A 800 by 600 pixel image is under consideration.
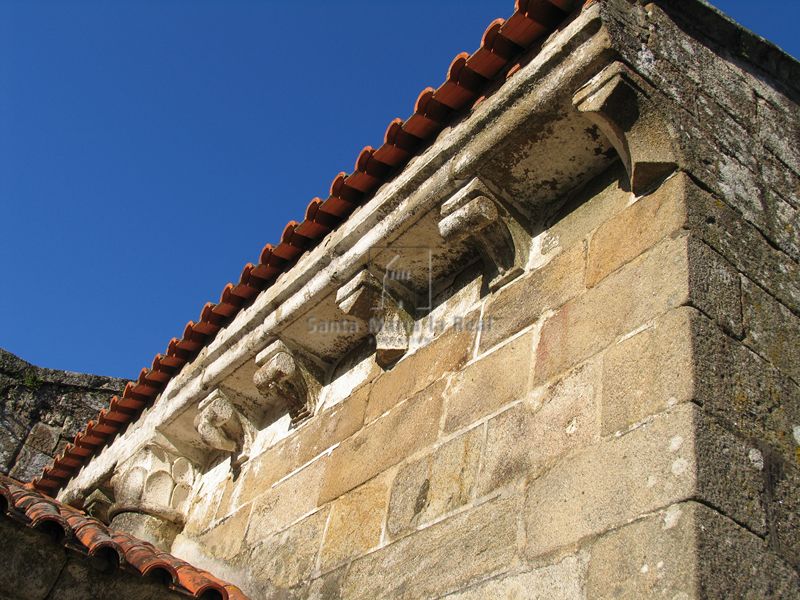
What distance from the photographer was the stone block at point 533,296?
3432mm

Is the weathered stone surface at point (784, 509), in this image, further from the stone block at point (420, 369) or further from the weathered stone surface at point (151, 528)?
the weathered stone surface at point (151, 528)

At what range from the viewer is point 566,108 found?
3.52 metres

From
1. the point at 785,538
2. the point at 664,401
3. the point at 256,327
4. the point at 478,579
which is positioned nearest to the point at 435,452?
the point at 478,579

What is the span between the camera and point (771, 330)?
3.07 m

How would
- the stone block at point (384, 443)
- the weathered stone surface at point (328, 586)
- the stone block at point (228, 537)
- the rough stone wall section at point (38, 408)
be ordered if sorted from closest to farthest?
the weathered stone surface at point (328, 586), the stone block at point (384, 443), the stone block at point (228, 537), the rough stone wall section at point (38, 408)

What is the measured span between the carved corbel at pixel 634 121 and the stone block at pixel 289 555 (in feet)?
6.35

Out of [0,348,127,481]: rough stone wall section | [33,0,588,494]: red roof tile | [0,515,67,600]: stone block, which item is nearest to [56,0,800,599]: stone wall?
[33,0,588,494]: red roof tile

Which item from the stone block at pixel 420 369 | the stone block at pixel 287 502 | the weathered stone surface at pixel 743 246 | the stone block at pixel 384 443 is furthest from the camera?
the stone block at pixel 287 502

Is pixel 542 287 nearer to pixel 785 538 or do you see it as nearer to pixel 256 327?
pixel 785 538

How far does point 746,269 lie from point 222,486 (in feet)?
10.6

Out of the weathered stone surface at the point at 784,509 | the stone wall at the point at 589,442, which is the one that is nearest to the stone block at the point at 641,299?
the stone wall at the point at 589,442

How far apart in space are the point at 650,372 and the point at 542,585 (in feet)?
2.26

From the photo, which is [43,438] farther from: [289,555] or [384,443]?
[384,443]

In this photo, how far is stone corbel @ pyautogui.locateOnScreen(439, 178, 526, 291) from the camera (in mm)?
3787
